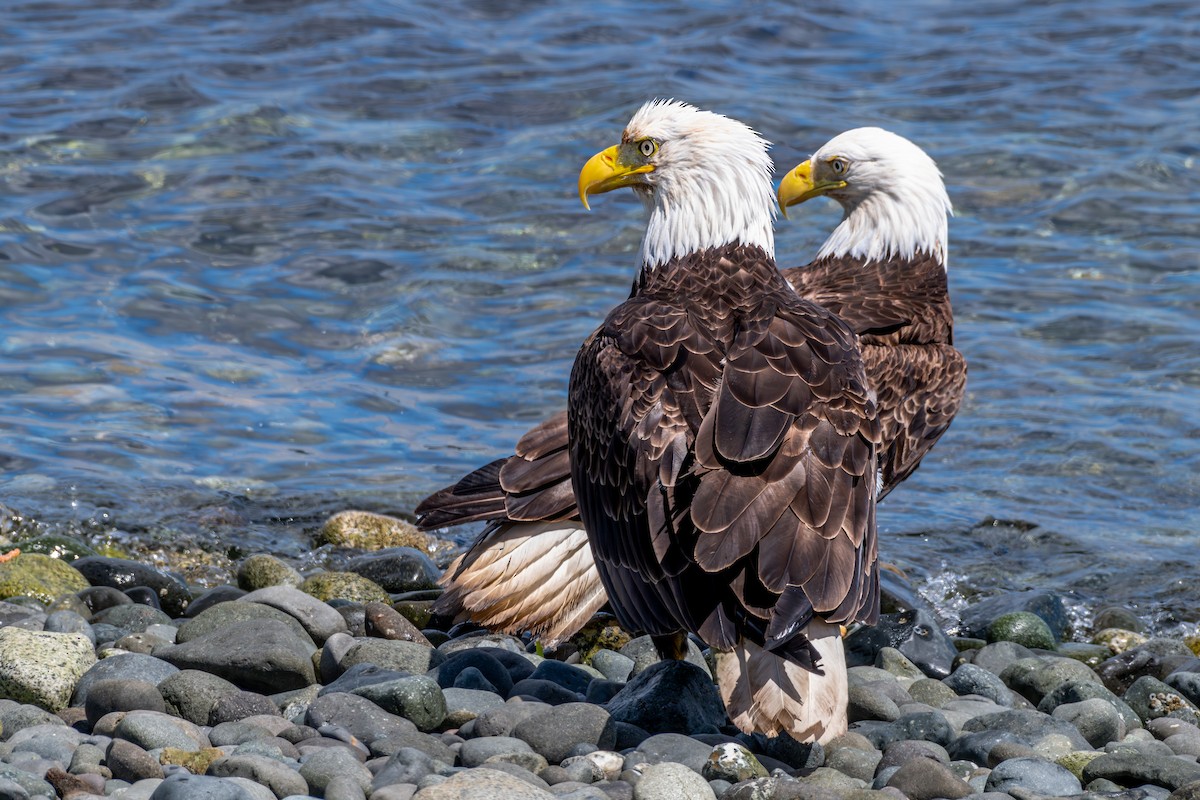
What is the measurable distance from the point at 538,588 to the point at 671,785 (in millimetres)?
1716

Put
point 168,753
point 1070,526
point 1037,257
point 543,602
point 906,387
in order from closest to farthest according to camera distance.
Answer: point 168,753, point 543,602, point 906,387, point 1070,526, point 1037,257

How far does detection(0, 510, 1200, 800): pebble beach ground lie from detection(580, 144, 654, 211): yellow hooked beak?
5.23 ft

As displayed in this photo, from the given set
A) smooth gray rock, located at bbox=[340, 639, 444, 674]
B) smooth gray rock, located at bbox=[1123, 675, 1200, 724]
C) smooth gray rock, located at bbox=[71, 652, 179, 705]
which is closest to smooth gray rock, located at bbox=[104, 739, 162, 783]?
smooth gray rock, located at bbox=[71, 652, 179, 705]

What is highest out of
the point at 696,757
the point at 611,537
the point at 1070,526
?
the point at 611,537

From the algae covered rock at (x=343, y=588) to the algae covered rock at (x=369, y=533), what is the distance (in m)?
0.96

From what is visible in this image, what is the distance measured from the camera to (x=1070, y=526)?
7.42 m

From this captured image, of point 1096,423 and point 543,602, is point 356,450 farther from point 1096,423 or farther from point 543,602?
point 1096,423

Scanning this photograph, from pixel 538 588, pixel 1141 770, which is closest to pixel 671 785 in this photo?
pixel 1141 770

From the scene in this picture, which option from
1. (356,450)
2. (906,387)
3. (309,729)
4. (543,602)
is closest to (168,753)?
(309,729)

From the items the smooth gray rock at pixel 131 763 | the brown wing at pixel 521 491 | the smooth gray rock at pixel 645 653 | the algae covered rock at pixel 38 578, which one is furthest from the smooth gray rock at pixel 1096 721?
the algae covered rock at pixel 38 578

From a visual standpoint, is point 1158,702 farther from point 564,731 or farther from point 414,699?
point 414,699

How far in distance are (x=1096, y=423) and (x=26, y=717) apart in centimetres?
594

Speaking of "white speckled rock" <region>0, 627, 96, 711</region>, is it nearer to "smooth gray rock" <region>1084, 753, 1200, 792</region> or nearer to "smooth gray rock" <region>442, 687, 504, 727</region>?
"smooth gray rock" <region>442, 687, 504, 727</region>

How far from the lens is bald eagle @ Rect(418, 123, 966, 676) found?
18.0 ft
